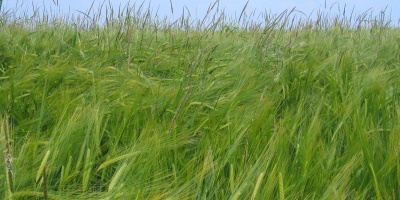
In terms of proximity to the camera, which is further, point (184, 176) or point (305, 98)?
point (305, 98)

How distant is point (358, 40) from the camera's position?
367cm

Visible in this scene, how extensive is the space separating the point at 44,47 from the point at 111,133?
1.50 metres

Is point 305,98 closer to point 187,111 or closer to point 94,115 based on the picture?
point 187,111

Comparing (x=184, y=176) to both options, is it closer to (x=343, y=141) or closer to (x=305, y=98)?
(x=343, y=141)

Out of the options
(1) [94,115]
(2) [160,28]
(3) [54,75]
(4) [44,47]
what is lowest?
(1) [94,115]

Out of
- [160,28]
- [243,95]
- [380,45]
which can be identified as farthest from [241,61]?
[160,28]

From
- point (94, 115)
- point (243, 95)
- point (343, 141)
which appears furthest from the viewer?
point (243, 95)

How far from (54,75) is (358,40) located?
2.37 metres

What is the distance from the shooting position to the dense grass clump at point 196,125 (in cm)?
120

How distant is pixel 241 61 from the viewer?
2383mm

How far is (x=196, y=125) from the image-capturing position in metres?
1.78

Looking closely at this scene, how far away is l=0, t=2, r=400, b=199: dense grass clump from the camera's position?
1203mm

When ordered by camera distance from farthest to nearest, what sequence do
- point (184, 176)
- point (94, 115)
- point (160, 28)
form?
point (160, 28) < point (94, 115) < point (184, 176)

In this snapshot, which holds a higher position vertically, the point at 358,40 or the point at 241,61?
the point at 358,40
